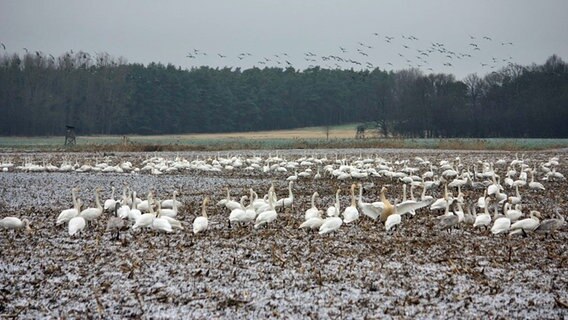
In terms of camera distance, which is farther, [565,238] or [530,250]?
[565,238]

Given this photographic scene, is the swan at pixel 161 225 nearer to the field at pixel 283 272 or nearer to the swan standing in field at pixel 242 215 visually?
the field at pixel 283 272

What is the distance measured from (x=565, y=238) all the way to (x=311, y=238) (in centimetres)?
412

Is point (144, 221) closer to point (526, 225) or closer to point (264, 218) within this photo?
point (264, 218)

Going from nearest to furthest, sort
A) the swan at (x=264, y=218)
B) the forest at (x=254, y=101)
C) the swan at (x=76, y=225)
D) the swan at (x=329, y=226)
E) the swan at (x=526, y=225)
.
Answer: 1. the swan at (x=526, y=225)
2. the swan at (x=329, y=226)
3. the swan at (x=76, y=225)
4. the swan at (x=264, y=218)
5. the forest at (x=254, y=101)

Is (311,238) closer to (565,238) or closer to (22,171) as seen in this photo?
(565,238)

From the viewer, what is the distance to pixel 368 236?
44.6 ft

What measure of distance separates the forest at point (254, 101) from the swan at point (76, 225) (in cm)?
6766

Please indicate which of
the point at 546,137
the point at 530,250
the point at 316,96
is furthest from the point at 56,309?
the point at 316,96

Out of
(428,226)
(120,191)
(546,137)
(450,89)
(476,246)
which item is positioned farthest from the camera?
(450,89)

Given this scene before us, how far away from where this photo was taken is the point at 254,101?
357 ft

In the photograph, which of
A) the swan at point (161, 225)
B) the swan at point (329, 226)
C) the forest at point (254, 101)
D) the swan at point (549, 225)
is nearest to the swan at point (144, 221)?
the swan at point (161, 225)

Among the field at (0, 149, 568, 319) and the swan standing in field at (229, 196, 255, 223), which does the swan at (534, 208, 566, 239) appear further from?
the swan standing in field at (229, 196, 255, 223)

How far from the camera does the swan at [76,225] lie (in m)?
13.5

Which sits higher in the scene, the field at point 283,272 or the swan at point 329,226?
the swan at point 329,226
